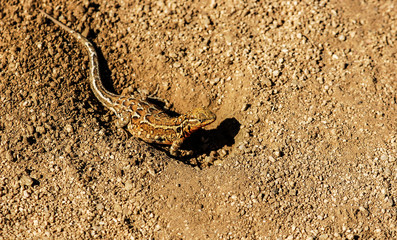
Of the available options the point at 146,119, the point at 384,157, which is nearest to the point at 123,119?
the point at 146,119

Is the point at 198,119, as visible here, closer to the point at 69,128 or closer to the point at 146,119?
the point at 146,119

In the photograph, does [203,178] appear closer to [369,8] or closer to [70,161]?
[70,161]

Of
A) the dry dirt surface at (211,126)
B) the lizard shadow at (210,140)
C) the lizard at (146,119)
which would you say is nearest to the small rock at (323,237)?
the dry dirt surface at (211,126)

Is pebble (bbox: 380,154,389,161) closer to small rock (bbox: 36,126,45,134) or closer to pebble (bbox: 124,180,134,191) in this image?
pebble (bbox: 124,180,134,191)

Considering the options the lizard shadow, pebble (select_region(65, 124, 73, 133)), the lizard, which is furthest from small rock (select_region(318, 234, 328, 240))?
pebble (select_region(65, 124, 73, 133))

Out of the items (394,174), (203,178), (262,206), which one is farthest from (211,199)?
(394,174)

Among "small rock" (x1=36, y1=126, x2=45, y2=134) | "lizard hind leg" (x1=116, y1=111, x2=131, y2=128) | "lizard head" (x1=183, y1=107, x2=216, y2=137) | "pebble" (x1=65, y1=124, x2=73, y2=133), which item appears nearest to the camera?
"small rock" (x1=36, y1=126, x2=45, y2=134)

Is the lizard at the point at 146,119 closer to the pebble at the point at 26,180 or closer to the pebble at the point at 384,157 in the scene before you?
the pebble at the point at 26,180

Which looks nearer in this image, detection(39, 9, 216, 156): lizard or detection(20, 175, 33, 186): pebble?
detection(20, 175, 33, 186): pebble
